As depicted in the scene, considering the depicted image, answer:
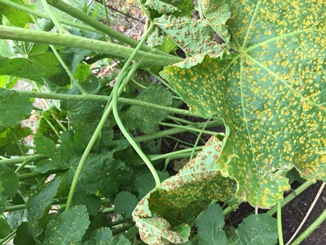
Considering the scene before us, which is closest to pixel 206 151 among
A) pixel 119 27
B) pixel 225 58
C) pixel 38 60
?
pixel 225 58

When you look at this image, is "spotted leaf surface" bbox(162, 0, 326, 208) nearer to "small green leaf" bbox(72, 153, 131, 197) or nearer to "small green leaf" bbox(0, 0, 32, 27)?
"small green leaf" bbox(72, 153, 131, 197)

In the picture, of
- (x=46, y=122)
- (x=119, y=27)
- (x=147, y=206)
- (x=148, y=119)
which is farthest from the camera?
(x=119, y=27)

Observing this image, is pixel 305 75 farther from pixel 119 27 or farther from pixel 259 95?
pixel 119 27

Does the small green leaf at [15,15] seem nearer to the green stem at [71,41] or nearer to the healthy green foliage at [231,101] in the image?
the healthy green foliage at [231,101]

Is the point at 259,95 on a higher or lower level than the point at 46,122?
higher

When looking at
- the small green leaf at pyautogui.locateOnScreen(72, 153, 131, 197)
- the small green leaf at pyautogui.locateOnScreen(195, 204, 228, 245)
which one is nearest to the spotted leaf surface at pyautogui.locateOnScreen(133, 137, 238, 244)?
the small green leaf at pyautogui.locateOnScreen(195, 204, 228, 245)
